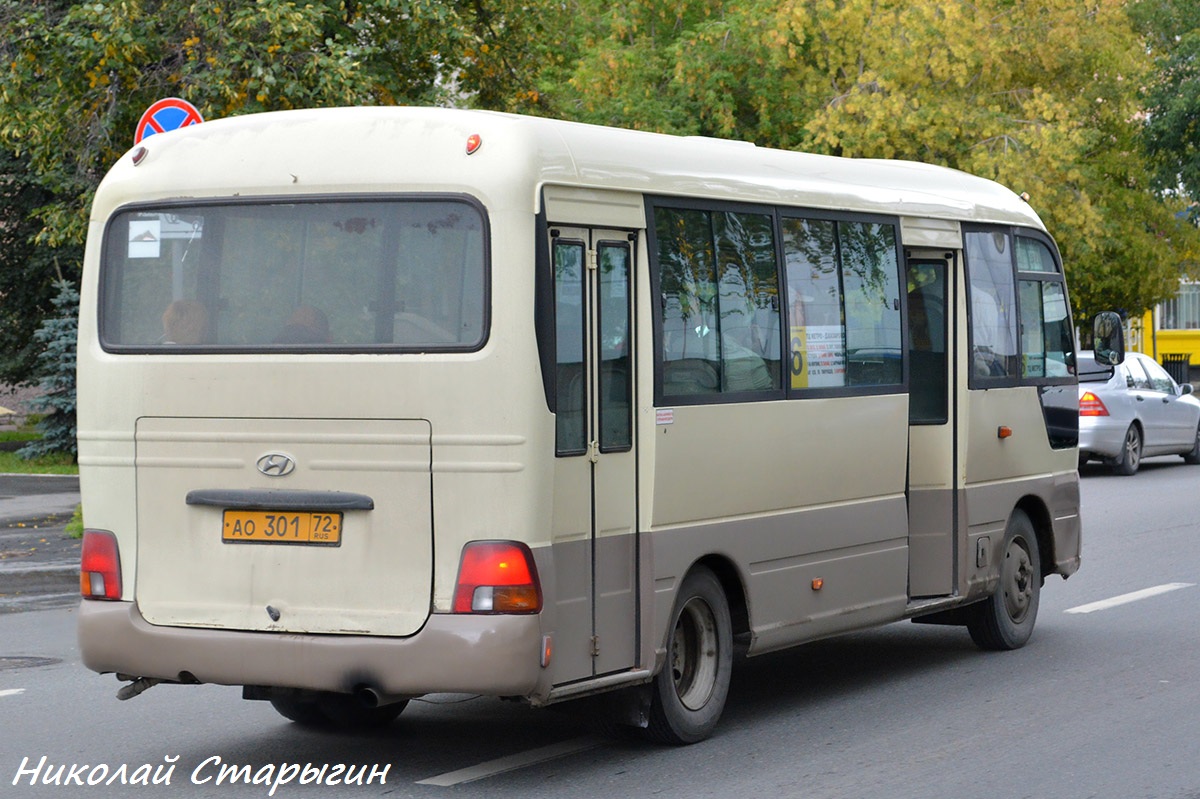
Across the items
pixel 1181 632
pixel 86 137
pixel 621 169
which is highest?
pixel 86 137

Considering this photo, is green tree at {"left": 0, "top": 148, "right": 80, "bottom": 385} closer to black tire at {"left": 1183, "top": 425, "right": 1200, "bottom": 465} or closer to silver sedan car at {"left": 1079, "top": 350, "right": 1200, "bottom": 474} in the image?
silver sedan car at {"left": 1079, "top": 350, "right": 1200, "bottom": 474}

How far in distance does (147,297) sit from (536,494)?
193cm

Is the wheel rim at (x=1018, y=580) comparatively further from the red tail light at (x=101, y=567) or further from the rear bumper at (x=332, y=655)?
the red tail light at (x=101, y=567)

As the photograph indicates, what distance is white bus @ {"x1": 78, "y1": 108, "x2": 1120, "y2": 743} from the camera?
6.85 meters

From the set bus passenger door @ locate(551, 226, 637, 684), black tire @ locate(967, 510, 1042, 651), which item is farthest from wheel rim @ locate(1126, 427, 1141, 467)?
bus passenger door @ locate(551, 226, 637, 684)

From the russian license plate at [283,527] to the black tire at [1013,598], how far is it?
4.95m

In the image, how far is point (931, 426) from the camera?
1022cm

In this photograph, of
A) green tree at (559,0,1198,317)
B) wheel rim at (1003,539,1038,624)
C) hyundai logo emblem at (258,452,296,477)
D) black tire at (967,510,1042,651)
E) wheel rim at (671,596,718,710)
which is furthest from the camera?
green tree at (559,0,1198,317)

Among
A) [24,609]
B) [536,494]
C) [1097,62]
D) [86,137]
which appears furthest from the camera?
[1097,62]

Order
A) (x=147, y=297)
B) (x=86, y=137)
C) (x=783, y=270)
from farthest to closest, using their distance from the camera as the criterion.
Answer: (x=86, y=137), (x=783, y=270), (x=147, y=297)

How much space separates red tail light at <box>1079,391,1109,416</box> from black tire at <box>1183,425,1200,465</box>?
2920 millimetres

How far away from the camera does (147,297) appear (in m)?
7.49

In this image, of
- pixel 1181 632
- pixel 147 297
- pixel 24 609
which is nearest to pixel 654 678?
pixel 147 297

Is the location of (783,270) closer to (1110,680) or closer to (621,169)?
(621,169)
